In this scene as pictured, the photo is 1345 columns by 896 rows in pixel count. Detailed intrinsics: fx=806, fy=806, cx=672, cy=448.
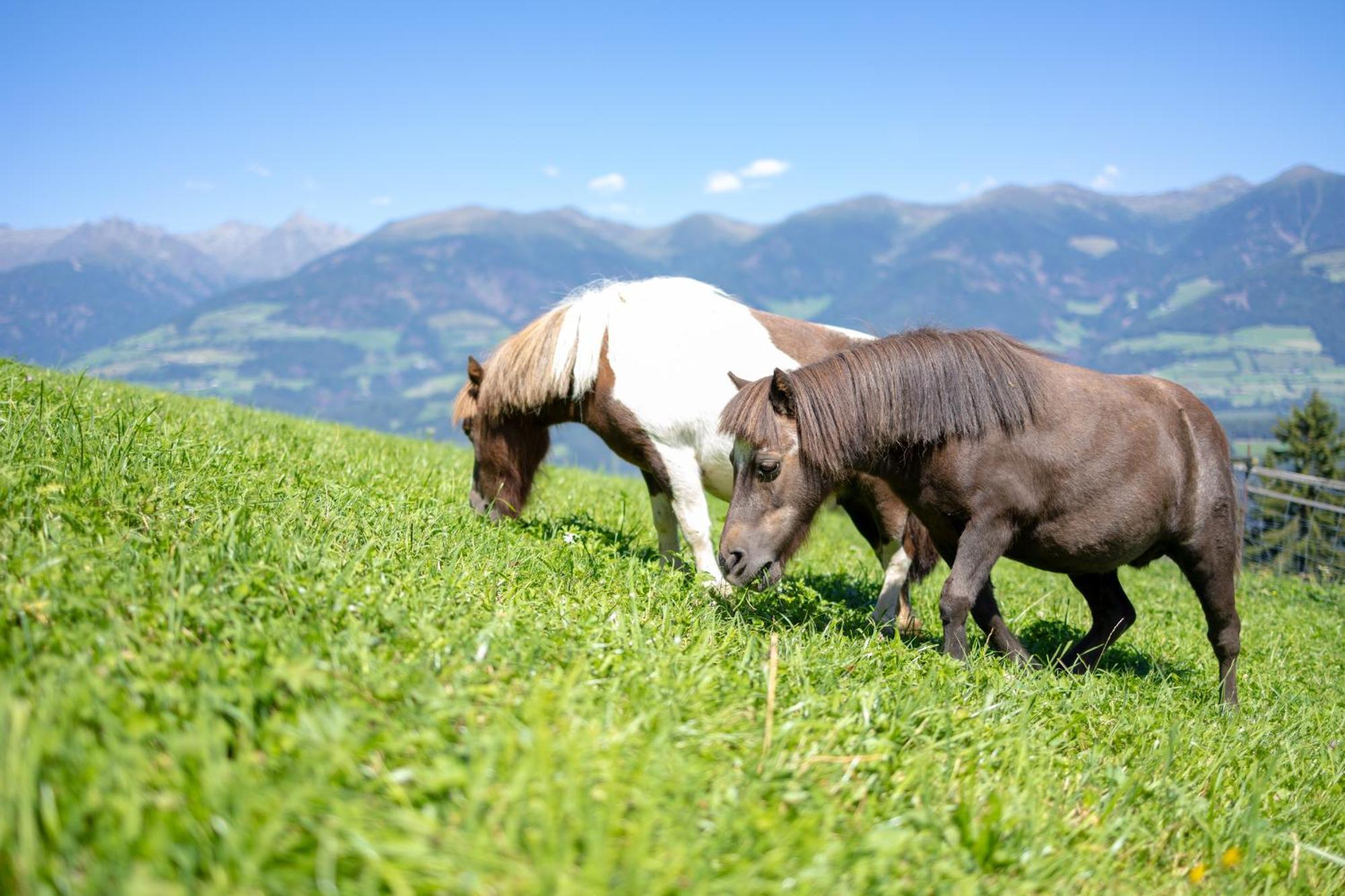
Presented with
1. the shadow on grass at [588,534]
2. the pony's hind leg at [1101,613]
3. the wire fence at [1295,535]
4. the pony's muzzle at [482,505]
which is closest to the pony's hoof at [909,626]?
the pony's hind leg at [1101,613]

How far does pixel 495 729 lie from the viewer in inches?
91.8

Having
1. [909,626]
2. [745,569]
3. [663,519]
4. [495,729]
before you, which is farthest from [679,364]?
[495,729]

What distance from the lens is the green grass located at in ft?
6.07

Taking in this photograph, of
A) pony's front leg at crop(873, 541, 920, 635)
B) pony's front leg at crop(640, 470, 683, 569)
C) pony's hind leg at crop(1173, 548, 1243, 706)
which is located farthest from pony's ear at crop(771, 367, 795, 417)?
pony's hind leg at crop(1173, 548, 1243, 706)

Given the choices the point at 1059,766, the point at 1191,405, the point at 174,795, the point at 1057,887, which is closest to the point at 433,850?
the point at 174,795

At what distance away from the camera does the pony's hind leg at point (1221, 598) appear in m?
5.55

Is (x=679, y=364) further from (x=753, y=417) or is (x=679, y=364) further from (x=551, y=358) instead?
(x=753, y=417)

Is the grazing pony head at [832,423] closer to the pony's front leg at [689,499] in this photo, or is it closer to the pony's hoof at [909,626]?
the pony's front leg at [689,499]

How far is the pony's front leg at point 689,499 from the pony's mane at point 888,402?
3.71 feet

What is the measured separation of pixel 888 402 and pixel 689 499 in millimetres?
1767

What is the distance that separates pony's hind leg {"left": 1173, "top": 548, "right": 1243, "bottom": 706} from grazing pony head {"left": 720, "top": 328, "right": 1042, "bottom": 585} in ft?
6.33

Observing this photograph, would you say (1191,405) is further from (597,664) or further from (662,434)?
(597,664)

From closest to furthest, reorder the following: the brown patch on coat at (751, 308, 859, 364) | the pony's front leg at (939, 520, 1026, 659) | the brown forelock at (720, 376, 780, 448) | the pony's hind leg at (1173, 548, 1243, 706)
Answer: the pony's front leg at (939, 520, 1026, 659) → the brown forelock at (720, 376, 780, 448) → the pony's hind leg at (1173, 548, 1243, 706) → the brown patch on coat at (751, 308, 859, 364)

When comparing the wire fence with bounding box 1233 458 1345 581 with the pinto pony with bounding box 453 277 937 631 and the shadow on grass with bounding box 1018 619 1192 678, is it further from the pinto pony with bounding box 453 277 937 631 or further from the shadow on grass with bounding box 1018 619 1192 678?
the pinto pony with bounding box 453 277 937 631
